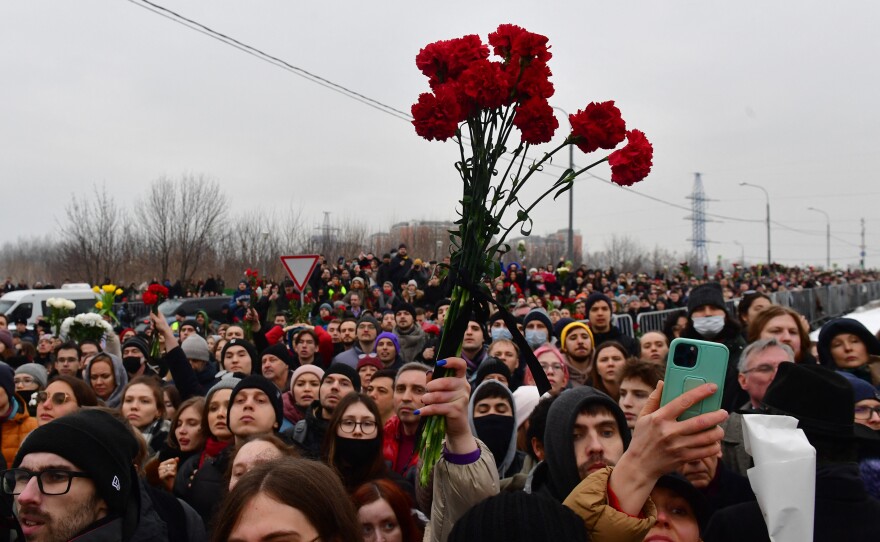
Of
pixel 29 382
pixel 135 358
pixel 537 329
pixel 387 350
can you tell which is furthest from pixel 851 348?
pixel 135 358

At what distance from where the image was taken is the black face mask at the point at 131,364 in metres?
7.86

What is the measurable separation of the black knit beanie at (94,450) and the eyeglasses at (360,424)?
1.44 meters

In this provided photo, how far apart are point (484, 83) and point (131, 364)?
22.2 ft

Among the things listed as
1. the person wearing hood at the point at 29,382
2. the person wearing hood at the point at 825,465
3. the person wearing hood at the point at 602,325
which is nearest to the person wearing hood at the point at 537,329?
the person wearing hood at the point at 602,325

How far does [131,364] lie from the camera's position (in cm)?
788

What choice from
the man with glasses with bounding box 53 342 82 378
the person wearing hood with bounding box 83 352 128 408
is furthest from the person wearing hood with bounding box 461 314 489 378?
the man with glasses with bounding box 53 342 82 378

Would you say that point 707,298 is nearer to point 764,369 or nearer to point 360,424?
point 764,369

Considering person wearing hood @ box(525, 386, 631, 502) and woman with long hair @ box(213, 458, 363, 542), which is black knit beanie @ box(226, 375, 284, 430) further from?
woman with long hair @ box(213, 458, 363, 542)

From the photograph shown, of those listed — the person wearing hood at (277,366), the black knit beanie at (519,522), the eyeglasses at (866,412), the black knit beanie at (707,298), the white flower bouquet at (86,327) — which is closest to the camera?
the black knit beanie at (519,522)

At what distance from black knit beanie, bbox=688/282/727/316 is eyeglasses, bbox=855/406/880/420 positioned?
3.03 m

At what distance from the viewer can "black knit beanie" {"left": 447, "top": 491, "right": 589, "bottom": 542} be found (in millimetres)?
1637

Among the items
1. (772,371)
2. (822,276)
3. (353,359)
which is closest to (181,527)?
(772,371)

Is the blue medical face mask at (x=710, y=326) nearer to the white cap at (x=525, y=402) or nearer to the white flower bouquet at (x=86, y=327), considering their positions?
the white cap at (x=525, y=402)

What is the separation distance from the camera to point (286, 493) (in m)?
2.09
